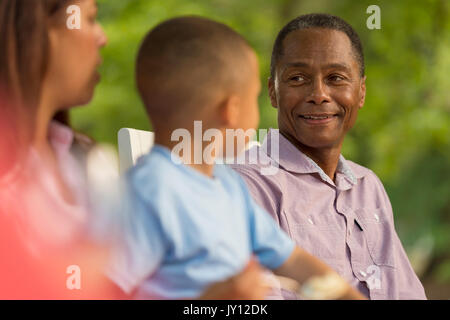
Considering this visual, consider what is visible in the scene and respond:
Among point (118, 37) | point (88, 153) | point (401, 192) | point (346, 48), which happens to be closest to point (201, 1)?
point (118, 37)

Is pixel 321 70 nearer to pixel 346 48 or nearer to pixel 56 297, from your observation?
pixel 346 48

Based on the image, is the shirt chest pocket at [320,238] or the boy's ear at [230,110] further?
the shirt chest pocket at [320,238]

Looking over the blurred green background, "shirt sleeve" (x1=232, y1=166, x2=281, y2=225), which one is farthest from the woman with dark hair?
the blurred green background

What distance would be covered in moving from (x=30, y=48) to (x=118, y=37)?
1605mm

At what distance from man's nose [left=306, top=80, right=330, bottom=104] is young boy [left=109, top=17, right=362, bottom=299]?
39 centimetres

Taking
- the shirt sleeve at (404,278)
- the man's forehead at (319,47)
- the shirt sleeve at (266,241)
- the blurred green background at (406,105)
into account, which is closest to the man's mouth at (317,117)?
the man's forehead at (319,47)

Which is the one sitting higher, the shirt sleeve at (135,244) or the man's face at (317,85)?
the man's face at (317,85)

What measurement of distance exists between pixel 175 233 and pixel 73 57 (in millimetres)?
249

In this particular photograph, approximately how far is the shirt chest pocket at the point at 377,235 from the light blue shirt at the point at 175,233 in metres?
0.42

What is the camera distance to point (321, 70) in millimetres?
1213

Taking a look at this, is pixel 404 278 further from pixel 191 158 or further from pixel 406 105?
pixel 406 105

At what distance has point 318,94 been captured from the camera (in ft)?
4.05

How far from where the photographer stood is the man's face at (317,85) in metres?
1.21

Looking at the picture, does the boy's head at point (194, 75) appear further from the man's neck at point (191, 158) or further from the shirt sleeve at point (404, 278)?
the shirt sleeve at point (404, 278)
